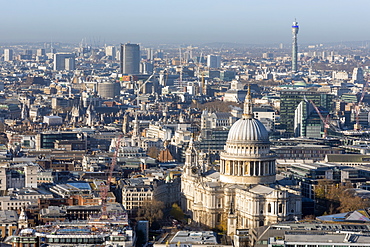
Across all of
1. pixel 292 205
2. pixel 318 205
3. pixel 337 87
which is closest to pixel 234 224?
pixel 292 205

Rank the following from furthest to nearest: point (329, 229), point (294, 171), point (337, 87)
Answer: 1. point (337, 87)
2. point (294, 171)
3. point (329, 229)

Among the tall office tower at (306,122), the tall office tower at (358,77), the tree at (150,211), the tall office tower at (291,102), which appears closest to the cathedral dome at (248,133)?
the tree at (150,211)

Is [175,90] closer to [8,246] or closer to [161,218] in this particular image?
[161,218]

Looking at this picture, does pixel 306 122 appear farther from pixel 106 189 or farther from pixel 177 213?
pixel 106 189

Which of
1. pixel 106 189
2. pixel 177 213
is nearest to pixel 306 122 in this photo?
pixel 177 213

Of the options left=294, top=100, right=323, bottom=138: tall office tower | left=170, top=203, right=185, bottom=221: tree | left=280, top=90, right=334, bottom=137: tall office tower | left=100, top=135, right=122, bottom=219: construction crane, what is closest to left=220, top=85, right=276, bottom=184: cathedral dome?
left=170, top=203, right=185, bottom=221: tree

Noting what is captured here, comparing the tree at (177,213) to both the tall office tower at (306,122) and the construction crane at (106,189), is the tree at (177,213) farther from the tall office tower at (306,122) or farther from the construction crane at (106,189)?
the tall office tower at (306,122)
